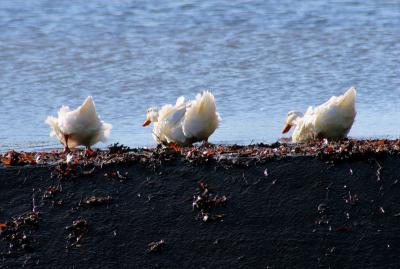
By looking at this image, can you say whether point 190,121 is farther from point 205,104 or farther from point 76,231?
point 76,231

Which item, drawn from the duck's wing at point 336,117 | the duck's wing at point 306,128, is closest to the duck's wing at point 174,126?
the duck's wing at point 306,128

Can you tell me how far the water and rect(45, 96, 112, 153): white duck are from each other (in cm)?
162

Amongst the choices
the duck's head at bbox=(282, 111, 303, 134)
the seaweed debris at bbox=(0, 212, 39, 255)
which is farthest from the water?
the seaweed debris at bbox=(0, 212, 39, 255)

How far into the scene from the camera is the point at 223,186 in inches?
319

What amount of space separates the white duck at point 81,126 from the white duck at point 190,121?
0.56 metres

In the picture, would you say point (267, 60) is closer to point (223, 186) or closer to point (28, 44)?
point (28, 44)

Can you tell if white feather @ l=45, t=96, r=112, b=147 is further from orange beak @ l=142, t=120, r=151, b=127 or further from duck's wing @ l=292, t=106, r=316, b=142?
duck's wing @ l=292, t=106, r=316, b=142

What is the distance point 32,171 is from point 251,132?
13.3ft

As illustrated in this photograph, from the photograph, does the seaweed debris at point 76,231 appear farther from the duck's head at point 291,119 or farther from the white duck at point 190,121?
the duck's head at point 291,119

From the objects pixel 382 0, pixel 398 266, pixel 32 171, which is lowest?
pixel 382 0

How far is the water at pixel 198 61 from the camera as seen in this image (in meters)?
12.8

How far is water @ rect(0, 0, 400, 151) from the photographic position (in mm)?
12750

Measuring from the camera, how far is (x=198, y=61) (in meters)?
16.4

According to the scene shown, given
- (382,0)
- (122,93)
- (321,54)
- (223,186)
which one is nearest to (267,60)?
(321,54)
